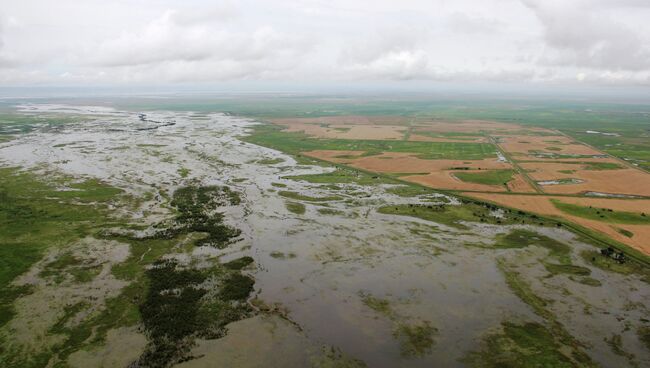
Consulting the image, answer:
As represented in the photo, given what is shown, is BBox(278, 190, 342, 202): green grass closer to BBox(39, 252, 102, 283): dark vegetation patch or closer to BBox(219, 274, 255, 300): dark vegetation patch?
BBox(219, 274, 255, 300): dark vegetation patch

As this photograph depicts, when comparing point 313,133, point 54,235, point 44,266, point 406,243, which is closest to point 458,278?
point 406,243

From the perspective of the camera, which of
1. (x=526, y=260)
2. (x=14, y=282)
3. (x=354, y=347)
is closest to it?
(x=354, y=347)

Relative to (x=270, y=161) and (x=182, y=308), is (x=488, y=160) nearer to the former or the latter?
(x=270, y=161)

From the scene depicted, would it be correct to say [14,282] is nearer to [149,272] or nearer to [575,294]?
[149,272]

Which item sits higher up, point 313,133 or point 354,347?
point 313,133

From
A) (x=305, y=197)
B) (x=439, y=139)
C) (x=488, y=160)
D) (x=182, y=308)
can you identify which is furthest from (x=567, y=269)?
(x=439, y=139)

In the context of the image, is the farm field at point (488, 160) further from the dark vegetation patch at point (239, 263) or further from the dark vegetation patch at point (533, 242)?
the dark vegetation patch at point (239, 263)
